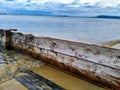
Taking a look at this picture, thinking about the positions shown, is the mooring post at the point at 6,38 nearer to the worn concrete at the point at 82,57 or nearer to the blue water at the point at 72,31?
the worn concrete at the point at 82,57

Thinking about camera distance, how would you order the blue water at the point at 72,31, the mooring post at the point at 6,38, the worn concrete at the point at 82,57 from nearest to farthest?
1. the worn concrete at the point at 82,57
2. the mooring post at the point at 6,38
3. the blue water at the point at 72,31

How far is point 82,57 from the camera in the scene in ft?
11.5

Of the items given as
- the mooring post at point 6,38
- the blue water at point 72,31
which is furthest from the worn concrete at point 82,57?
the blue water at point 72,31

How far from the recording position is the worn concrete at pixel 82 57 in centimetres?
299


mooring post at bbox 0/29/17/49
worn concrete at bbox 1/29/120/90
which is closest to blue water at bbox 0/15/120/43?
mooring post at bbox 0/29/17/49

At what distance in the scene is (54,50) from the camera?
13.9 ft


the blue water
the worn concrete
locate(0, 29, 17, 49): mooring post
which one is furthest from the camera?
the blue water

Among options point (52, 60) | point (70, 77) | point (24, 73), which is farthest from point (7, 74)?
point (70, 77)

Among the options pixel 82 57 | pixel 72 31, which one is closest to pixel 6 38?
pixel 82 57

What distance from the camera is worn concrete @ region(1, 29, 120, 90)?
2988 mm

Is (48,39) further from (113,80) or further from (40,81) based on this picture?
(113,80)

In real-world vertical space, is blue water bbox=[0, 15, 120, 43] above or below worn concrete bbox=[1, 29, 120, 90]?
below

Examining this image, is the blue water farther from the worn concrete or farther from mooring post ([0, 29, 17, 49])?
the worn concrete

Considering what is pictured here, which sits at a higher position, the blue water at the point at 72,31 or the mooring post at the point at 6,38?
the mooring post at the point at 6,38
